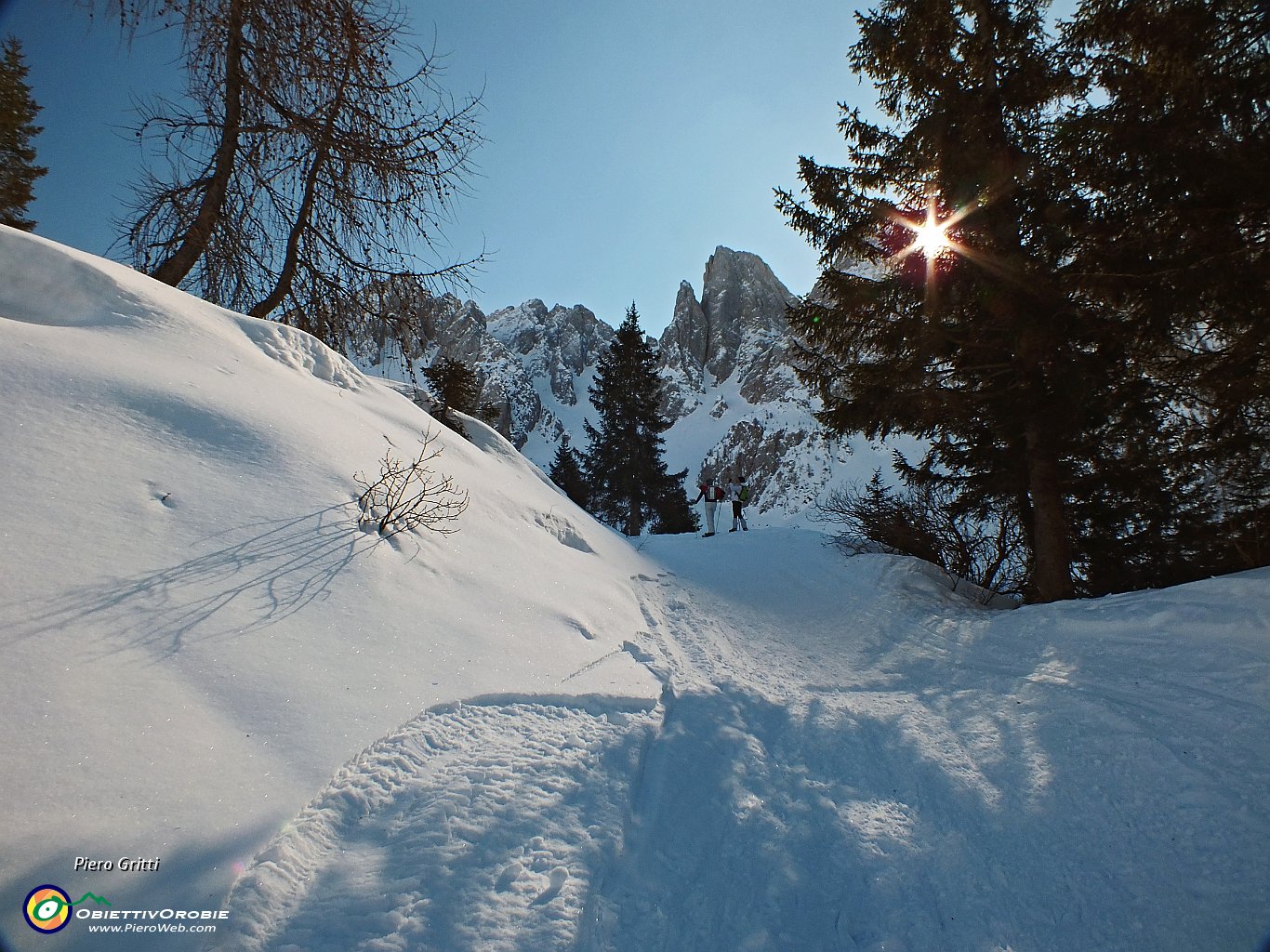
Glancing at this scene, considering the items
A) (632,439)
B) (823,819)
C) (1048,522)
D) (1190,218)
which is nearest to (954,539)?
(1048,522)

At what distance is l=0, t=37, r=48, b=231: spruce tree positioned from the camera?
558cm

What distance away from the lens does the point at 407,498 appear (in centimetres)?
377

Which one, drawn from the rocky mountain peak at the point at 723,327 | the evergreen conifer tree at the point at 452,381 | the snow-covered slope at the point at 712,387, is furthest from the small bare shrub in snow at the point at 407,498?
the rocky mountain peak at the point at 723,327

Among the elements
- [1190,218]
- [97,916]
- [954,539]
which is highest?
[1190,218]

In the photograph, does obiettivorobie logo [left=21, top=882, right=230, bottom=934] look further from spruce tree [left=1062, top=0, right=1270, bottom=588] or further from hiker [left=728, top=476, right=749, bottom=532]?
hiker [left=728, top=476, right=749, bottom=532]

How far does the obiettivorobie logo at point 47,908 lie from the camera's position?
3.86 feet

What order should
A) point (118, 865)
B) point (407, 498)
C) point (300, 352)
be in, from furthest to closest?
point (300, 352) → point (407, 498) → point (118, 865)

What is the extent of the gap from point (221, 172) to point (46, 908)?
519cm

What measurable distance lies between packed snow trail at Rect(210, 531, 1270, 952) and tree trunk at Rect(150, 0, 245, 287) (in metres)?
4.59

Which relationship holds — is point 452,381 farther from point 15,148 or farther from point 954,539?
point 954,539

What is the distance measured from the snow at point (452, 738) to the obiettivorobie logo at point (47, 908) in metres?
0.02

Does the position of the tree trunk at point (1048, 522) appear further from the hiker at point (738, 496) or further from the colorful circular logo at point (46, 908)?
the hiker at point (738, 496)

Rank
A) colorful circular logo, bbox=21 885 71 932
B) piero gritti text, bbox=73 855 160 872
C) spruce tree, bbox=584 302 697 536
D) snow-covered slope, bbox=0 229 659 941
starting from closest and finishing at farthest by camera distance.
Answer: colorful circular logo, bbox=21 885 71 932 → piero gritti text, bbox=73 855 160 872 → snow-covered slope, bbox=0 229 659 941 → spruce tree, bbox=584 302 697 536

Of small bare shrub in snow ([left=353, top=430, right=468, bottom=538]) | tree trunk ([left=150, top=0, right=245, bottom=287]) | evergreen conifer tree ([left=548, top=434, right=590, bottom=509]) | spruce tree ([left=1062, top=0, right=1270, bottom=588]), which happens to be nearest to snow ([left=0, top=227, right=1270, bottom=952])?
small bare shrub in snow ([left=353, top=430, right=468, bottom=538])
